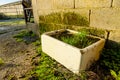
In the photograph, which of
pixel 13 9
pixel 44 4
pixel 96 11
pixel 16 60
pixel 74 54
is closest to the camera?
pixel 74 54

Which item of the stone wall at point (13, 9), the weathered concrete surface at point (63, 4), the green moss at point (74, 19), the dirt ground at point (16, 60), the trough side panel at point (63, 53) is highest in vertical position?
the stone wall at point (13, 9)

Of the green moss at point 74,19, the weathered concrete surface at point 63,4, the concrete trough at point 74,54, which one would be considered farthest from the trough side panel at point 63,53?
the weathered concrete surface at point 63,4

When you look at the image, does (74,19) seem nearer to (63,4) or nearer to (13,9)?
(63,4)

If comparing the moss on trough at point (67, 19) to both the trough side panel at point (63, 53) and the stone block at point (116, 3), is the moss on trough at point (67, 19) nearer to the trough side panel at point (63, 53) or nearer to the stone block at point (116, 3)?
the stone block at point (116, 3)

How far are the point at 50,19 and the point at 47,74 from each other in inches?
84.6

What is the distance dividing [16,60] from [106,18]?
2461 millimetres

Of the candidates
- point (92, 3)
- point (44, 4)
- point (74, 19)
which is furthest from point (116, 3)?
point (44, 4)

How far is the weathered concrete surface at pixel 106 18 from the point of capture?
2260mm

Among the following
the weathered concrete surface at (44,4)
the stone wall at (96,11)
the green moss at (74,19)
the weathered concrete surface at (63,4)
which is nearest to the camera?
the stone wall at (96,11)

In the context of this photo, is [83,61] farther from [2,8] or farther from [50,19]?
[2,8]

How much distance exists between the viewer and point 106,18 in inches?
94.7

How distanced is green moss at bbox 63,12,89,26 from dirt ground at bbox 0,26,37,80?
136cm

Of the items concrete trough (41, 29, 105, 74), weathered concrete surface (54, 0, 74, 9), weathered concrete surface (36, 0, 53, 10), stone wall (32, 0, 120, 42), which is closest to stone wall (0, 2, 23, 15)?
weathered concrete surface (36, 0, 53, 10)

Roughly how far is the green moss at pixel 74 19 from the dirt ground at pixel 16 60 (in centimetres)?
136
